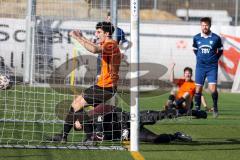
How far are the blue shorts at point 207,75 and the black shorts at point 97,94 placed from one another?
605 centimetres

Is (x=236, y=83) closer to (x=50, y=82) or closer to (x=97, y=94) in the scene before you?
(x=50, y=82)

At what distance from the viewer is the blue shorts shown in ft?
55.2

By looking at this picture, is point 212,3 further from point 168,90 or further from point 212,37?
point 212,37

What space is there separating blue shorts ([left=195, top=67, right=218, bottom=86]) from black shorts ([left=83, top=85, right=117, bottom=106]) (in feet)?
19.9

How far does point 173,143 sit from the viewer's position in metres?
11.4

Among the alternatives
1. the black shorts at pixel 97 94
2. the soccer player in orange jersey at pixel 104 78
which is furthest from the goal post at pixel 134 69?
the black shorts at pixel 97 94

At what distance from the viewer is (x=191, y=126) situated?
13.8 m

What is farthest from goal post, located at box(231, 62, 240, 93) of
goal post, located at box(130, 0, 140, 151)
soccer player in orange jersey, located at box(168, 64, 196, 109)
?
goal post, located at box(130, 0, 140, 151)

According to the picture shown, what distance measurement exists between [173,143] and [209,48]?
581 cm

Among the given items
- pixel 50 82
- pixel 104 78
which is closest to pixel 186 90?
pixel 50 82

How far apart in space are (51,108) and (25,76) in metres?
2.44

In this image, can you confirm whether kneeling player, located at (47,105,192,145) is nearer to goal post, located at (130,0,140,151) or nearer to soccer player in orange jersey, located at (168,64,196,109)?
goal post, located at (130,0,140,151)

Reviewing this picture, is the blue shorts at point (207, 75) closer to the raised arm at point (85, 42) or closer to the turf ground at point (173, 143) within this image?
the turf ground at point (173, 143)

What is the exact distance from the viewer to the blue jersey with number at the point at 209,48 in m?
16.7
